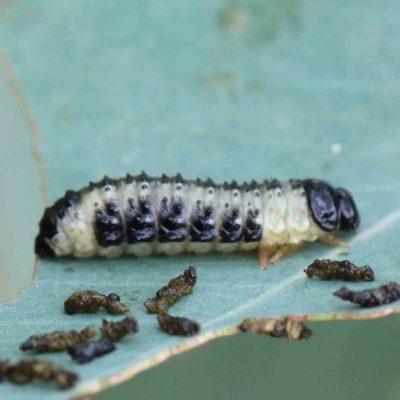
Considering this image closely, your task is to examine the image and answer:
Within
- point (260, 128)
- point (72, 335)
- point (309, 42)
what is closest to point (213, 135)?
point (260, 128)

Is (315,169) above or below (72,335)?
above

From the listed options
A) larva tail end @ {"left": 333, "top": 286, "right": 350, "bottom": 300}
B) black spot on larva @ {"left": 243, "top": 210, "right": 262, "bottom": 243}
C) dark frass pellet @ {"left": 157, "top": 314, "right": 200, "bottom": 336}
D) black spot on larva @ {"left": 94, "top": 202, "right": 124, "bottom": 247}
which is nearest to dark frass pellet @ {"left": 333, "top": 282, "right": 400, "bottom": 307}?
larva tail end @ {"left": 333, "top": 286, "right": 350, "bottom": 300}

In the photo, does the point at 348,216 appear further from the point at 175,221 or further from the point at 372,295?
the point at 372,295

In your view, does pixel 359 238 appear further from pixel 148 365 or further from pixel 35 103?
pixel 35 103

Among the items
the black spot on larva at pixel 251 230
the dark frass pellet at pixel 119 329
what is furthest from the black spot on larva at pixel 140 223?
the dark frass pellet at pixel 119 329

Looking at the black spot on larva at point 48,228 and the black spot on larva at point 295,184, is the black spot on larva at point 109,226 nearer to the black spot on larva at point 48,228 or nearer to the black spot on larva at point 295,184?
the black spot on larva at point 48,228

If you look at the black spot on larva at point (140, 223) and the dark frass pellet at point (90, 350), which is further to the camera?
the black spot on larva at point (140, 223)
